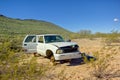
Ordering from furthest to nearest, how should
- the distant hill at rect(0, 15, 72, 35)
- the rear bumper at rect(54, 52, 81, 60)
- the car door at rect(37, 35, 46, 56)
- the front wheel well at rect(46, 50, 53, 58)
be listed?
the distant hill at rect(0, 15, 72, 35) → the car door at rect(37, 35, 46, 56) → the front wheel well at rect(46, 50, 53, 58) → the rear bumper at rect(54, 52, 81, 60)

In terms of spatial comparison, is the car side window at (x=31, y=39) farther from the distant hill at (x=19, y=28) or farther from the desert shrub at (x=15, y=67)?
the distant hill at (x=19, y=28)

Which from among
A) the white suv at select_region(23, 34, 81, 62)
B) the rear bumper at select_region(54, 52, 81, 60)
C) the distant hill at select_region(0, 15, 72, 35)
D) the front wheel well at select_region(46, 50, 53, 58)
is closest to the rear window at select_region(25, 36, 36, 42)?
the white suv at select_region(23, 34, 81, 62)

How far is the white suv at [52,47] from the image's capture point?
1145 cm

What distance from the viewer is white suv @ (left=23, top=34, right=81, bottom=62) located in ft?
37.6

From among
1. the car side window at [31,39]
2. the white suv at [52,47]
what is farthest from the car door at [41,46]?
the car side window at [31,39]

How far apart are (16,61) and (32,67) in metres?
0.79

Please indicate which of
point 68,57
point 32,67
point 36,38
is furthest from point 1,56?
point 36,38

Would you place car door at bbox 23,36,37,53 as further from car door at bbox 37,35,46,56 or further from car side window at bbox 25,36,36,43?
car door at bbox 37,35,46,56

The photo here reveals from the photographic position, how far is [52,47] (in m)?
11.9

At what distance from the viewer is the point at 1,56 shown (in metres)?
7.86

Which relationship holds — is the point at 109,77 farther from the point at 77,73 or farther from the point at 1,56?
the point at 1,56

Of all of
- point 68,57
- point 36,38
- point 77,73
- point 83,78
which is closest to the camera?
point 83,78

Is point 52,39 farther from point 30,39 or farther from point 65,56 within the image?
point 65,56

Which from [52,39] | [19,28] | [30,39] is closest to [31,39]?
[30,39]
